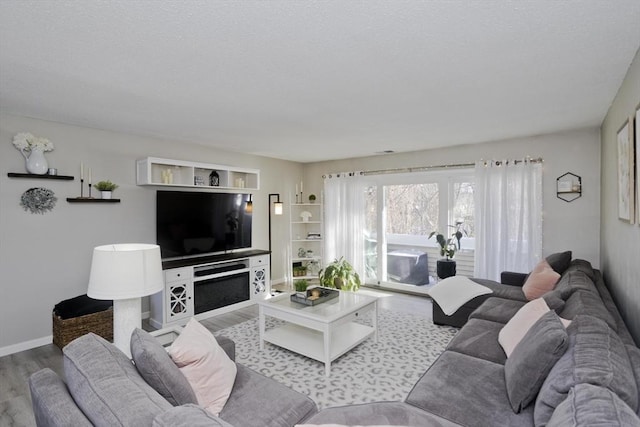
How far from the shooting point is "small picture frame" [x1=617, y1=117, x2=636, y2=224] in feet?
6.98

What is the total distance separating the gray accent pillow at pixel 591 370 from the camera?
118 centimetres

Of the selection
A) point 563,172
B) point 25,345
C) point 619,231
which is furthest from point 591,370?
point 25,345

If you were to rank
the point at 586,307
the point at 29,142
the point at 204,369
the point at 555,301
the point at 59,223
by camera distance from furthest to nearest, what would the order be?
the point at 59,223 → the point at 29,142 → the point at 555,301 → the point at 586,307 → the point at 204,369

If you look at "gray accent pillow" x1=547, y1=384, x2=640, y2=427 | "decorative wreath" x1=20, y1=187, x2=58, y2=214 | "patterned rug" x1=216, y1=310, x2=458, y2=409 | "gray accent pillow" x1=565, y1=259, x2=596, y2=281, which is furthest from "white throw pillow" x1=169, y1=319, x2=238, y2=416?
"gray accent pillow" x1=565, y1=259, x2=596, y2=281

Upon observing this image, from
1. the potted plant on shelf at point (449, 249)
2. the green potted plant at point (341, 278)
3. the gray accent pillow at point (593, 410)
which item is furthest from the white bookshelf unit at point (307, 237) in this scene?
the gray accent pillow at point (593, 410)

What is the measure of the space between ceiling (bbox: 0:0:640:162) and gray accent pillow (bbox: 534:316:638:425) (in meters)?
1.54

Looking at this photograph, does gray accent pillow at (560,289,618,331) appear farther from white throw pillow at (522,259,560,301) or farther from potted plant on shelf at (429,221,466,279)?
potted plant on shelf at (429,221,466,279)

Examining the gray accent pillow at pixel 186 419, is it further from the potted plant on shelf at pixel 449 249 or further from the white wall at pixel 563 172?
the white wall at pixel 563 172

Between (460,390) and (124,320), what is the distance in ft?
6.25

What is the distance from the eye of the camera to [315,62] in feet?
6.92

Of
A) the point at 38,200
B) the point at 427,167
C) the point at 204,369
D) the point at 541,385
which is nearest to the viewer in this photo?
the point at 541,385

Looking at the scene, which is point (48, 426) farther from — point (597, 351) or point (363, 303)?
point (363, 303)

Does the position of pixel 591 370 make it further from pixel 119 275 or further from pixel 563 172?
pixel 563 172

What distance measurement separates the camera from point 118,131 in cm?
398
